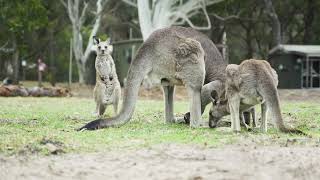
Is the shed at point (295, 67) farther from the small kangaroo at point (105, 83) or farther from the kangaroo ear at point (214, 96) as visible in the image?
the kangaroo ear at point (214, 96)

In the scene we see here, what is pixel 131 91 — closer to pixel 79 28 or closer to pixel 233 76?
pixel 233 76

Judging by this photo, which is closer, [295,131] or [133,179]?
[133,179]

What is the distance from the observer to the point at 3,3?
3209cm

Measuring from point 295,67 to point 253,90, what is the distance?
26554 mm

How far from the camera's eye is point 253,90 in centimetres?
896

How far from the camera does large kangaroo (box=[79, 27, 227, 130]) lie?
9.91 meters

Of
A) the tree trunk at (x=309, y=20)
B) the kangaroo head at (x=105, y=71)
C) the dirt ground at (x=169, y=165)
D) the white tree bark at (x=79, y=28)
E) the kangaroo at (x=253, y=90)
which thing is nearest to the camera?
the dirt ground at (x=169, y=165)

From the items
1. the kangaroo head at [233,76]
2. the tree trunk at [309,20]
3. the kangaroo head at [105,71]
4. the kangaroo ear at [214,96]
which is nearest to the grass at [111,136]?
the kangaroo ear at [214,96]

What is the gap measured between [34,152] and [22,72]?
4232 cm

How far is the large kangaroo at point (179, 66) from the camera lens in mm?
9906

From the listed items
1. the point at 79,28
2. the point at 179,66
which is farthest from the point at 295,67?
the point at 179,66

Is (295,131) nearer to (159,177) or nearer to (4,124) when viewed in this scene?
(159,177)

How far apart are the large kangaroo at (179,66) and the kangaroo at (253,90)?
0.72 metres

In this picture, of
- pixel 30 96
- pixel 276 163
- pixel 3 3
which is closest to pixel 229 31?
pixel 3 3
